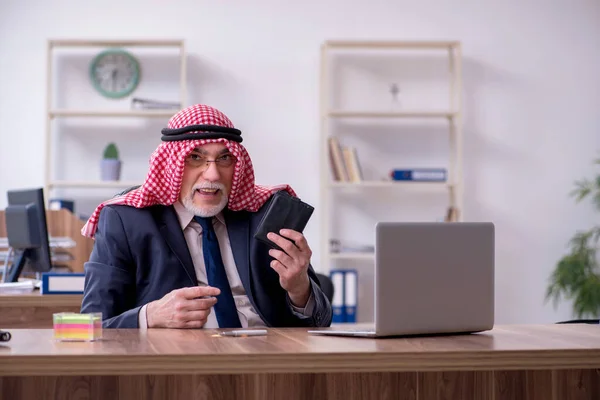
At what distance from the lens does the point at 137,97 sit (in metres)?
5.71

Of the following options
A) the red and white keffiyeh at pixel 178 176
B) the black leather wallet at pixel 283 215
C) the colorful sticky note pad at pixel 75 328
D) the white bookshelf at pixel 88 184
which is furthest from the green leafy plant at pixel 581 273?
the colorful sticky note pad at pixel 75 328

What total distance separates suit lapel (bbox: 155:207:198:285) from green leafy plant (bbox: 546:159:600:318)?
3569mm

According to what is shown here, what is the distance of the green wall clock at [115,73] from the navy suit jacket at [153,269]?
3328 mm

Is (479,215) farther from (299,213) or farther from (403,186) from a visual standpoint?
(299,213)

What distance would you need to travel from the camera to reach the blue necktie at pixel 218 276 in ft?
7.83

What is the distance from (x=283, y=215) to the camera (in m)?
2.18

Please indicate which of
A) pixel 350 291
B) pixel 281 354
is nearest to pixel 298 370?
pixel 281 354

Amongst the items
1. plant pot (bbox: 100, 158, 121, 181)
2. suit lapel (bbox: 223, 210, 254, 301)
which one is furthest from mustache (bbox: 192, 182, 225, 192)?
plant pot (bbox: 100, 158, 121, 181)

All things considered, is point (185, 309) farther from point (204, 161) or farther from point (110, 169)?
point (110, 169)

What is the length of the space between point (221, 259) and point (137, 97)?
3.45 meters

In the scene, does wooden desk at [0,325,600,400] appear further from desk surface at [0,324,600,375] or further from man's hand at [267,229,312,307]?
man's hand at [267,229,312,307]

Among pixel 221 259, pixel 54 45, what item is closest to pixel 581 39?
pixel 54 45

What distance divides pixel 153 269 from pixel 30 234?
4.44 ft

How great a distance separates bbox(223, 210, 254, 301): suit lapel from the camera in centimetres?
245
